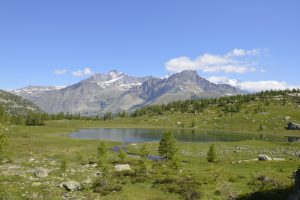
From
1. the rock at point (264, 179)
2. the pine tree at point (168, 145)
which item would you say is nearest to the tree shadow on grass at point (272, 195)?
the rock at point (264, 179)

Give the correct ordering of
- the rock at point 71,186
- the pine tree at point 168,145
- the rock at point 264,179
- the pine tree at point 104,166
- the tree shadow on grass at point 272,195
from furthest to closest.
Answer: the pine tree at point 168,145 < the pine tree at point 104,166 < the rock at point 264,179 < the rock at point 71,186 < the tree shadow on grass at point 272,195

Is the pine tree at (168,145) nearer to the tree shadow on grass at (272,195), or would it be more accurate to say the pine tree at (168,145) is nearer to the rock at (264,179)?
the rock at (264,179)

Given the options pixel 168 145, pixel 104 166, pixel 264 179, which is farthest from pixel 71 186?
pixel 168 145

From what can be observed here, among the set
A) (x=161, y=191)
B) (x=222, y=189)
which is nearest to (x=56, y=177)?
(x=161, y=191)

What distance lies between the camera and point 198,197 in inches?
1401

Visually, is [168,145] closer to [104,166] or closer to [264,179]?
[104,166]

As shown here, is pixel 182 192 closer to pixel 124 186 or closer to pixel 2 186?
pixel 124 186

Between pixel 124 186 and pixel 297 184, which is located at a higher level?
pixel 297 184

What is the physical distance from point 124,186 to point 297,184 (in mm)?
24443

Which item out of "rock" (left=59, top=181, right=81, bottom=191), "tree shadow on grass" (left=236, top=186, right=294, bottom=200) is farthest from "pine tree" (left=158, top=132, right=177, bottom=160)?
"tree shadow on grass" (left=236, top=186, right=294, bottom=200)

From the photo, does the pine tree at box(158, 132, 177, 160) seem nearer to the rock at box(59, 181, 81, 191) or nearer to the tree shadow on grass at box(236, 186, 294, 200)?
the rock at box(59, 181, 81, 191)

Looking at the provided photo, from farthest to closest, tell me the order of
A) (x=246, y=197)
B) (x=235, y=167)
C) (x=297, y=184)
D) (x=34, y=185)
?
(x=235, y=167) < (x=34, y=185) < (x=246, y=197) < (x=297, y=184)

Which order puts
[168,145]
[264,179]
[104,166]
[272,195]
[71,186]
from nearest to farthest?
1. [272,195]
2. [71,186]
3. [264,179]
4. [104,166]
5. [168,145]

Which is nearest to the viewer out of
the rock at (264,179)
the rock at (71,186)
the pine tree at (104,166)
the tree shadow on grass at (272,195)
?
the tree shadow on grass at (272,195)
